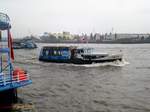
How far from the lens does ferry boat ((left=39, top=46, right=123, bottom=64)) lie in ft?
159

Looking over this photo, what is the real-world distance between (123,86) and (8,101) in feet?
46.7

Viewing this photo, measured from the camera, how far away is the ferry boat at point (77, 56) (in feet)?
159

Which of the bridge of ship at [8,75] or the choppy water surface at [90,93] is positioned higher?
the bridge of ship at [8,75]

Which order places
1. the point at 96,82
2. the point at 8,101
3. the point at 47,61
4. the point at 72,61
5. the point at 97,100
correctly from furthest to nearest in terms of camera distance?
the point at 47,61, the point at 72,61, the point at 96,82, the point at 97,100, the point at 8,101

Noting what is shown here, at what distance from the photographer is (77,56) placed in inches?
1956

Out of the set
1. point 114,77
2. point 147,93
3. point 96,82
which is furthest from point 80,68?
point 147,93

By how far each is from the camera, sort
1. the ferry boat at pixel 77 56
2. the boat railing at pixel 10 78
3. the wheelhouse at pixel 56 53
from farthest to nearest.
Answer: the wheelhouse at pixel 56 53, the ferry boat at pixel 77 56, the boat railing at pixel 10 78

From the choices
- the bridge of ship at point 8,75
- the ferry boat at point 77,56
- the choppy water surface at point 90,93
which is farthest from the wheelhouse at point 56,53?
the bridge of ship at point 8,75

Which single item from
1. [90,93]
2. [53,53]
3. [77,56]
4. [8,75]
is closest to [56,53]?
[53,53]

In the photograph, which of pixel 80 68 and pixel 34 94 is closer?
pixel 34 94

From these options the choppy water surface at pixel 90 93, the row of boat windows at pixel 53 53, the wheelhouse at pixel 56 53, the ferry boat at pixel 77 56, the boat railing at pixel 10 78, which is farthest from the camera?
the row of boat windows at pixel 53 53

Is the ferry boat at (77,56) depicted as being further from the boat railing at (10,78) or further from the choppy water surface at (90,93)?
the boat railing at (10,78)

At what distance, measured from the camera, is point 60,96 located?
83.2ft

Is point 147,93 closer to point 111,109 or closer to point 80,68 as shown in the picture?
point 111,109
